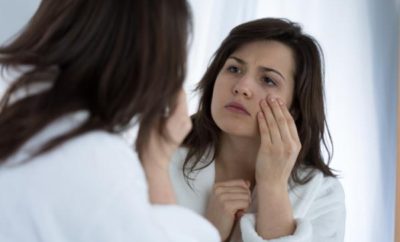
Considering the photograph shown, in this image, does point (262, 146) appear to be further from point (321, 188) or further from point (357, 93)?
point (357, 93)

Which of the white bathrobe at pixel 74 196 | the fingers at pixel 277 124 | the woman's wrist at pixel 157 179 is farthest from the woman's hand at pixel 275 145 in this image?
the white bathrobe at pixel 74 196

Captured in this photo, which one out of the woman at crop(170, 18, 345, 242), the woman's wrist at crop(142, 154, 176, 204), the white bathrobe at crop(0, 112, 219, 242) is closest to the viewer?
the white bathrobe at crop(0, 112, 219, 242)

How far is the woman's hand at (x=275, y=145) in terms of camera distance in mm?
1066

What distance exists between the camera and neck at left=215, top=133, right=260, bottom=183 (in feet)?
3.91

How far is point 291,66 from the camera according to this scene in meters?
1.15

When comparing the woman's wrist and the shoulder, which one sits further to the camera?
the shoulder

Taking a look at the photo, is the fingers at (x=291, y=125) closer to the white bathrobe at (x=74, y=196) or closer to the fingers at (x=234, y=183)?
the fingers at (x=234, y=183)

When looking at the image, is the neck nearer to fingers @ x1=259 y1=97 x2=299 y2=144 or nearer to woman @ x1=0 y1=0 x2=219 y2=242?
fingers @ x1=259 y1=97 x2=299 y2=144

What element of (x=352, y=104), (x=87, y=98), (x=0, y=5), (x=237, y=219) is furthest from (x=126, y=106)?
(x=352, y=104)

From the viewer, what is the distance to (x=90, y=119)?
57 cm

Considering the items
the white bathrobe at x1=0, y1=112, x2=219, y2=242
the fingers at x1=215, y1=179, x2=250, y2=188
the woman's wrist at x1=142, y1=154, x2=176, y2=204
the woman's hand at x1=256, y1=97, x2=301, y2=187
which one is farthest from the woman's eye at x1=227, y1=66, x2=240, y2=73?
the white bathrobe at x1=0, y1=112, x2=219, y2=242

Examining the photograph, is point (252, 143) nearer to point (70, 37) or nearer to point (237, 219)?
point (237, 219)

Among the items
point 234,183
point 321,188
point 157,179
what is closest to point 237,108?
point 234,183

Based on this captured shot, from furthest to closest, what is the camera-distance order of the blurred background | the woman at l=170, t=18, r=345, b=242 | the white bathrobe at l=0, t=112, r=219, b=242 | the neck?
the blurred background < the neck < the woman at l=170, t=18, r=345, b=242 < the white bathrobe at l=0, t=112, r=219, b=242
